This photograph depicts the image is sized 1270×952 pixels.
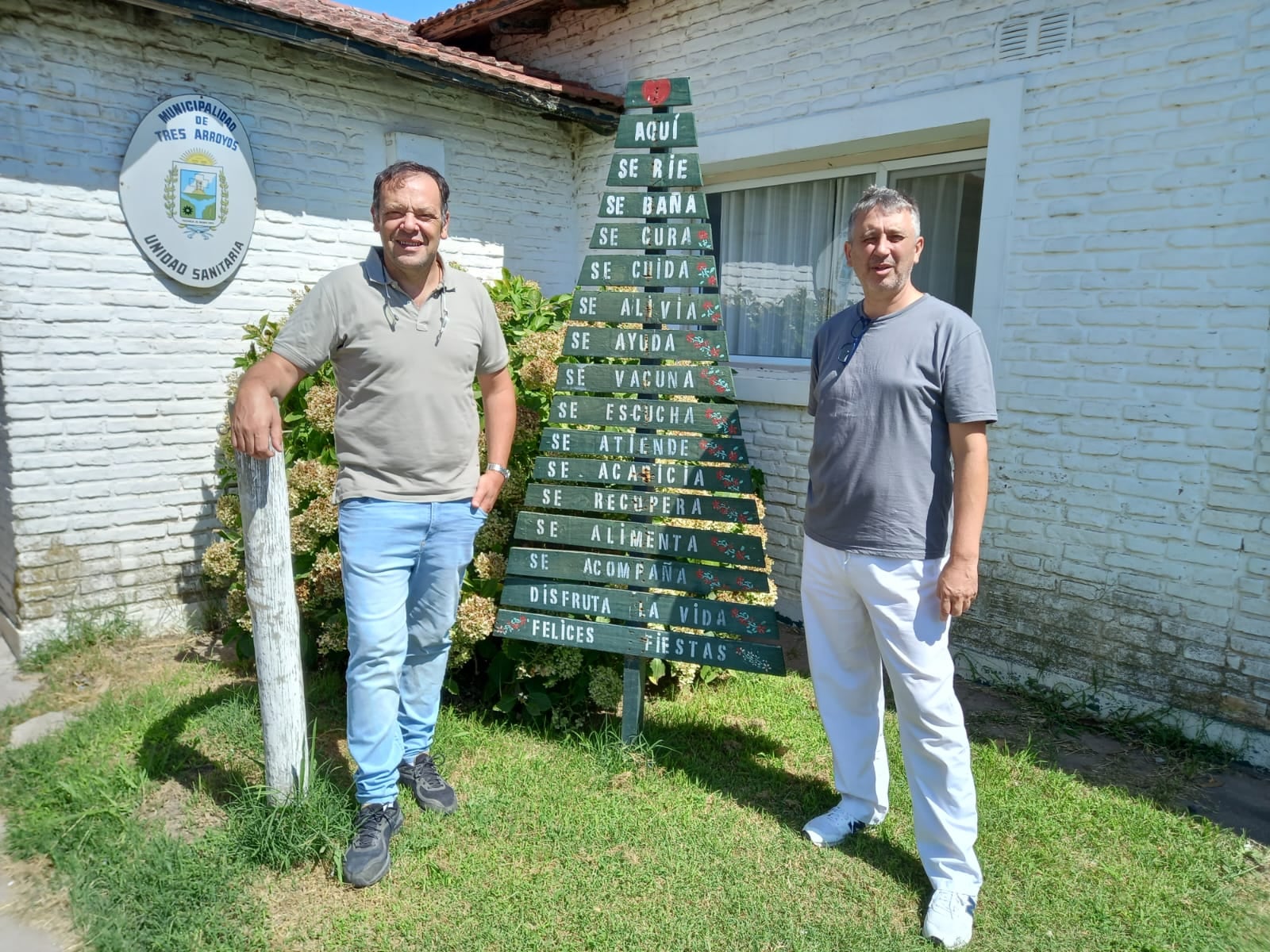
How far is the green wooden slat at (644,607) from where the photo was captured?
331 centimetres

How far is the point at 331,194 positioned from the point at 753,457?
3.20m

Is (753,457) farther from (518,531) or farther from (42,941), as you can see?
(42,941)

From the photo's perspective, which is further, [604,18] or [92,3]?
[604,18]

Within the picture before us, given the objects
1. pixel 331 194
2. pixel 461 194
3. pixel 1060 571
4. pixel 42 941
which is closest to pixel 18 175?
pixel 331 194

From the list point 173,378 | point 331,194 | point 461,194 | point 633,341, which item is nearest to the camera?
point 633,341

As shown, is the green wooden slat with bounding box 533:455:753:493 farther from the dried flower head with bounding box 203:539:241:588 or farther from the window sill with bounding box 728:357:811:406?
the dried flower head with bounding box 203:539:241:588

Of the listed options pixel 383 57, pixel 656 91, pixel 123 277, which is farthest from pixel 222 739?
pixel 383 57

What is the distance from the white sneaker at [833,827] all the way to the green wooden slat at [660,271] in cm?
201

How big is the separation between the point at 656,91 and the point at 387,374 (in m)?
1.58

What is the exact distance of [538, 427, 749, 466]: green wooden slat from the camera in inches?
132

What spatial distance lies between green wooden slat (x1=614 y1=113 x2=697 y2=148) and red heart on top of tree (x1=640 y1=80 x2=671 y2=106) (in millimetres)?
51

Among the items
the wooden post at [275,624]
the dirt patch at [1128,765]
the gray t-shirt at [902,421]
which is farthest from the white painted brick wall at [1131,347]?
the wooden post at [275,624]

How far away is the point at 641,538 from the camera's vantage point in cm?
337

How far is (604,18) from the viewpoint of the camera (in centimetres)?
623
